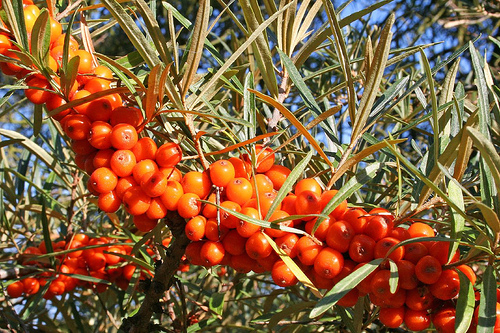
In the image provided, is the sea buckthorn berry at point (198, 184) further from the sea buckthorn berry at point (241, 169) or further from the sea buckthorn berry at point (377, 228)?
the sea buckthorn berry at point (377, 228)

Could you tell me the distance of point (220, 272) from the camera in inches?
57.6

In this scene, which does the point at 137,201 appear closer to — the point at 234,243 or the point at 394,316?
the point at 234,243

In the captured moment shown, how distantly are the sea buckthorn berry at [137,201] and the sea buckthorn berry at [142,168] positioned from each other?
0.02 meters

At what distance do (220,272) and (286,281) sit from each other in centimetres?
87

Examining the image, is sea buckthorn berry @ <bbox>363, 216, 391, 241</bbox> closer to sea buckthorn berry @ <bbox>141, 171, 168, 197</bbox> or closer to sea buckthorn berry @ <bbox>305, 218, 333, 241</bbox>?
sea buckthorn berry @ <bbox>305, 218, 333, 241</bbox>

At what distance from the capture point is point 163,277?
81 centimetres

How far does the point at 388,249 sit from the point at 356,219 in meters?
0.07

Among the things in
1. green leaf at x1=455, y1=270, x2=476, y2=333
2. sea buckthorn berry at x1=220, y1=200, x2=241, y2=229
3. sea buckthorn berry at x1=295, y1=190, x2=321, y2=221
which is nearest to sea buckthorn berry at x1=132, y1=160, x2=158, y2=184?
sea buckthorn berry at x1=220, y1=200, x2=241, y2=229

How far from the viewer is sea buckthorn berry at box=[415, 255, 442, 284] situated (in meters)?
0.55

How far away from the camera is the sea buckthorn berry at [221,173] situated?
667 millimetres

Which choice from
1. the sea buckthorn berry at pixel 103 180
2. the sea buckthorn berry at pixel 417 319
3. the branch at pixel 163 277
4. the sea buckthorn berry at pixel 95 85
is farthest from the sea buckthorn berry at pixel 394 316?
the sea buckthorn berry at pixel 95 85

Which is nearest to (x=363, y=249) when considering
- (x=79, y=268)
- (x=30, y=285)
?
(x=79, y=268)

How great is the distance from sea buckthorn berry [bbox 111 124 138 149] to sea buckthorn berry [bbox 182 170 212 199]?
10 cm

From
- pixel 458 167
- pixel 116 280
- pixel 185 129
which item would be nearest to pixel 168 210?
pixel 185 129
